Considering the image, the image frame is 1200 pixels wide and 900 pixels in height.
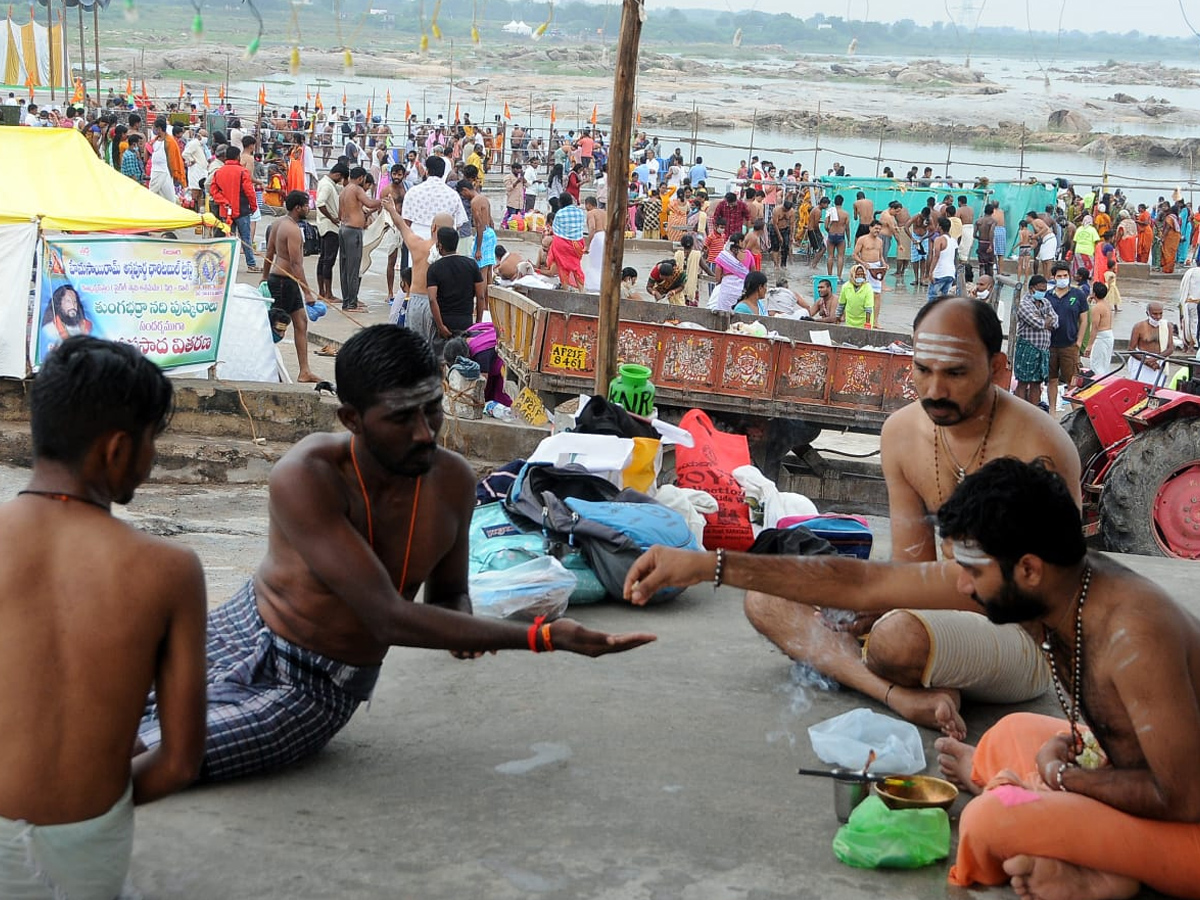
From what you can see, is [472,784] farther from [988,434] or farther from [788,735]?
[988,434]

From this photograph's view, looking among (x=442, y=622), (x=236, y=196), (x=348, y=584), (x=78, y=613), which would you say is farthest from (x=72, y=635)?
(x=236, y=196)

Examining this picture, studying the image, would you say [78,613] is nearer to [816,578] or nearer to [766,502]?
[816,578]

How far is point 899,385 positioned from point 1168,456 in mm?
2590

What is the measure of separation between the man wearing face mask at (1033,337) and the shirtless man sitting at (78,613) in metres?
12.8

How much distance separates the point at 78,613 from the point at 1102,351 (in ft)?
50.4

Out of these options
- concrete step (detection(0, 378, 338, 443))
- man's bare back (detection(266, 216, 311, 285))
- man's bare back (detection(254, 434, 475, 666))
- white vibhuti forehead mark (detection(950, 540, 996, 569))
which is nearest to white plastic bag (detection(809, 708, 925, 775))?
white vibhuti forehead mark (detection(950, 540, 996, 569))

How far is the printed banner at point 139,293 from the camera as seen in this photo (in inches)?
384

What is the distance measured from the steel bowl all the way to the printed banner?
7.78 m

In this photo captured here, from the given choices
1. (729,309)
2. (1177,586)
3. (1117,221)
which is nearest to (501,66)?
(1117,221)

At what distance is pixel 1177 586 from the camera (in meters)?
5.62

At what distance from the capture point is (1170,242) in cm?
2784

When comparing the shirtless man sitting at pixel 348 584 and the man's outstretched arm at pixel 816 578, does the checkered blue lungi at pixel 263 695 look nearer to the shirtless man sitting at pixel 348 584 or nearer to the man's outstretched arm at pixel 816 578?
the shirtless man sitting at pixel 348 584

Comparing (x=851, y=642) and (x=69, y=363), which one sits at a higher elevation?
(x=69, y=363)

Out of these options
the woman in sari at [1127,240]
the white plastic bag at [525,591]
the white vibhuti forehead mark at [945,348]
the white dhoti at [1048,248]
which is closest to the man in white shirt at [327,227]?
the white plastic bag at [525,591]
